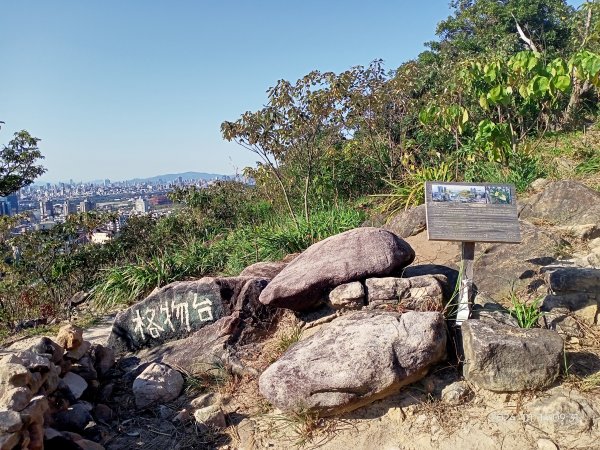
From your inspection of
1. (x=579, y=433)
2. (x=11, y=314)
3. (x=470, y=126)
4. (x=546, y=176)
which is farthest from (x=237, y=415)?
(x=470, y=126)

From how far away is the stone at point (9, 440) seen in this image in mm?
2342

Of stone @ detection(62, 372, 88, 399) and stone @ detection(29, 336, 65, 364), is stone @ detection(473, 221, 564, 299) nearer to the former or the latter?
stone @ detection(62, 372, 88, 399)

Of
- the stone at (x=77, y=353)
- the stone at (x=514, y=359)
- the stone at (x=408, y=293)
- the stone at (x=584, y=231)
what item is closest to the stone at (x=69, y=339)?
the stone at (x=77, y=353)

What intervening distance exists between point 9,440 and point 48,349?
4.02 feet

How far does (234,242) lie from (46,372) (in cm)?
417

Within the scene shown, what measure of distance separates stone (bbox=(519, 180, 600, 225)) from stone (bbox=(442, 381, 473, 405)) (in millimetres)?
3075

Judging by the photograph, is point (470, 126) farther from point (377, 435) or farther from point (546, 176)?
point (377, 435)

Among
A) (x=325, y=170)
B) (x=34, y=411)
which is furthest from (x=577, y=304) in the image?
(x=325, y=170)

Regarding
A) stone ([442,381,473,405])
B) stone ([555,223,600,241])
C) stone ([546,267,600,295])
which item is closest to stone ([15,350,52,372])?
stone ([442,381,473,405])

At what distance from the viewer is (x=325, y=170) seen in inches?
340

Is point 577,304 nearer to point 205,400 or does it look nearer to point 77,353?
point 205,400

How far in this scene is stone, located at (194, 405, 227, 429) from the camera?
11.0 ft

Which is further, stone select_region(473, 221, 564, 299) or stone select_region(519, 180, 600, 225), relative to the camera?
stone select_region(519, 180, 600, 225)

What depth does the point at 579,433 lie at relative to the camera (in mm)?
2723
